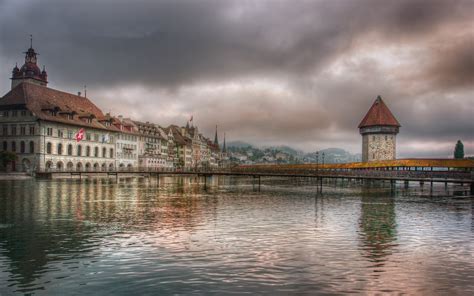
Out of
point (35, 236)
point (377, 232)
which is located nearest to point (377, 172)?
point (377, 232)

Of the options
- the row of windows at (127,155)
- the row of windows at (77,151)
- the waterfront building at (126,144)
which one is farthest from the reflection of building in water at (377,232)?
the waterfront building at (126,144)

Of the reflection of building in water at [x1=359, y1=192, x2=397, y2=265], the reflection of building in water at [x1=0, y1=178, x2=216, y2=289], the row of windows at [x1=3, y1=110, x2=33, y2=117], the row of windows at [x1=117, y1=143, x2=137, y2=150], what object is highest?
the row of windows at [x1=3, y1=110, x2=33, y2=117]

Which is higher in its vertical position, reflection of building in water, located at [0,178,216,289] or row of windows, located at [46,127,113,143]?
row of windows, located at [46,127,113,143]

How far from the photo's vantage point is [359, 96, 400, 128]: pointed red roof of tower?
143 metres

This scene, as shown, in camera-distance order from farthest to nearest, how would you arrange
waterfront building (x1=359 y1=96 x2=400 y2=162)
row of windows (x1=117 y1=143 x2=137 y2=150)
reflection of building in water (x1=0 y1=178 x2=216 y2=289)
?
waterfront building (x1=359 y1=96 x2=400 y2=162) → row of windows (x1=117 y1=143 x2=137 y2=150) → reflection of building in water (x1=0 y1=178 x2=216 y2=289)

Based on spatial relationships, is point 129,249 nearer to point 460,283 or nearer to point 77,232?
point 77,232

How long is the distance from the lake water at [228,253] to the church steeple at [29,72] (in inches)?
4390

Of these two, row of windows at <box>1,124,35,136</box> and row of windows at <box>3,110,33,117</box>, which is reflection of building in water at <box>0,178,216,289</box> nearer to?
row of windows at <box>1,124,35,136</box>

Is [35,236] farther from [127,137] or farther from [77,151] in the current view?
[127,137]

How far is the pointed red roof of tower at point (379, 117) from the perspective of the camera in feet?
470

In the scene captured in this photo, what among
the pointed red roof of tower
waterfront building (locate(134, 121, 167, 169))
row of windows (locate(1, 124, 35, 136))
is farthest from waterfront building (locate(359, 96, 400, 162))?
row of windows (locate(1, 124, 35, 136))

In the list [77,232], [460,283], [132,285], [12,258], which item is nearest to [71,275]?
[132,285]

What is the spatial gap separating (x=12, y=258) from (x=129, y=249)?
5.19 m

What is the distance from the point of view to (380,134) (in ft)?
468
